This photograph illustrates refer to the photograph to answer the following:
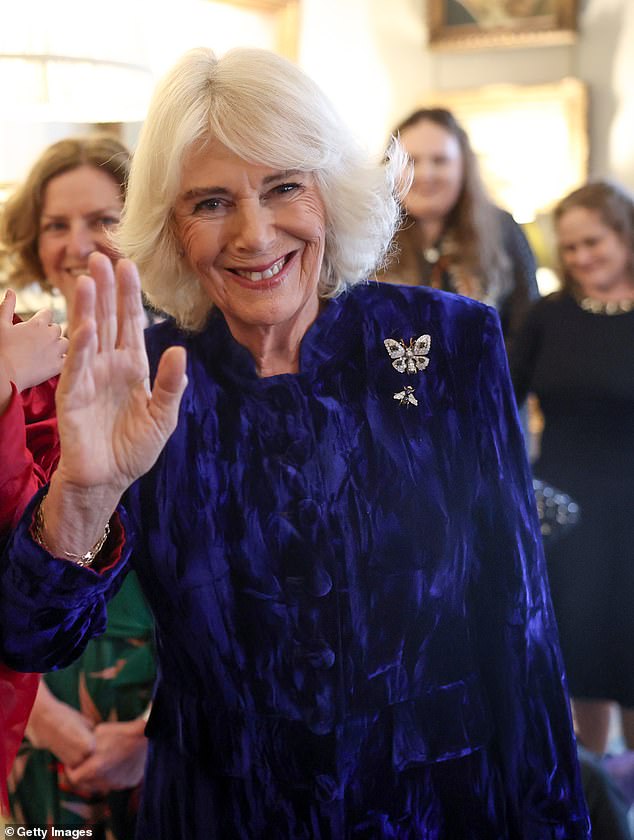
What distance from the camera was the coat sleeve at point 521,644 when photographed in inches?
56.3

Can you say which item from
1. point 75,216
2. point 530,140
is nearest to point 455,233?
point 75,216

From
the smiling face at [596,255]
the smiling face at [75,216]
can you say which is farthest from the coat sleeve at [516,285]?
the smiling face at [75,216]

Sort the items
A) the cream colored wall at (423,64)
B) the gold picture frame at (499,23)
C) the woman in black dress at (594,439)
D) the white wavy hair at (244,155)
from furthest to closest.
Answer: the gold picture frame at (499,23), the cream colored wall at (423,64), the woman in black dress at (594,439), the white wavy hair at (244,155)

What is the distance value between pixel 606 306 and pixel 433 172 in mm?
653

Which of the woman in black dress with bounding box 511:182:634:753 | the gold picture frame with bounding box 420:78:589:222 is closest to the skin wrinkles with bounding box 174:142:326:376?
the woman in black dress with bounding box 511:182:634:753

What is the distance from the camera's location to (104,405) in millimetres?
1115

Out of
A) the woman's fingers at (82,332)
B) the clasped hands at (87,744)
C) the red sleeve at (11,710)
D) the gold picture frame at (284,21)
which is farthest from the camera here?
the gold picture frame at (284,21)

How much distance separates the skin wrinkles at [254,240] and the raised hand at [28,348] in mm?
244

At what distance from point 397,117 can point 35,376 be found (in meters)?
4.71

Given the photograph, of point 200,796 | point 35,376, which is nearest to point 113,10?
point 35,376

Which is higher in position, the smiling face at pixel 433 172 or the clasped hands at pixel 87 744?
the smiling face at pixel 433 172

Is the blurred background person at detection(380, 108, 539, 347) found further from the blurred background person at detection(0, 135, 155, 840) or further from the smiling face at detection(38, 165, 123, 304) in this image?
the blurred background person at detection(0, 135, 155, 840)

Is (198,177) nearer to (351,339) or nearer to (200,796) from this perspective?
(351,339)

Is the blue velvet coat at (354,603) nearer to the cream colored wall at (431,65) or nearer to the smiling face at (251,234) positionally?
the smiling face at (251,234)
